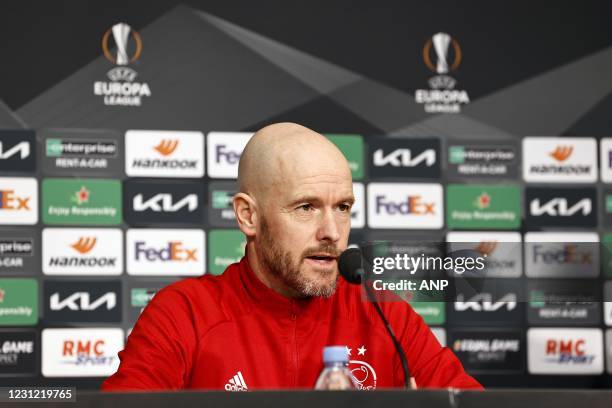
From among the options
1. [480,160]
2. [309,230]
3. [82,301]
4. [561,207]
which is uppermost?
[480,160]

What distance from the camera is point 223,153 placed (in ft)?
10.7

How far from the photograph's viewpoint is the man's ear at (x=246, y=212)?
2.14 m

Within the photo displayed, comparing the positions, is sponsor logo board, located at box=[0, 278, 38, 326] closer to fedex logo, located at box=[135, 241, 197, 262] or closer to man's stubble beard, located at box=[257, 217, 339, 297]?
fedex logo, located at box=[135, 241, 197, 262]

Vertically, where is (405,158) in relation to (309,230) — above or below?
above

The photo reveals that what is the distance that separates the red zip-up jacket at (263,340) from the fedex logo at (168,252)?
1097mm

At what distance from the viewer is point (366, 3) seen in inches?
135

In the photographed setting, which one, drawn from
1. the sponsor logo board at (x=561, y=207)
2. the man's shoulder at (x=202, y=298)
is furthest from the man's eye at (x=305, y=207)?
the sponsor logo board at (x=561, y=207)

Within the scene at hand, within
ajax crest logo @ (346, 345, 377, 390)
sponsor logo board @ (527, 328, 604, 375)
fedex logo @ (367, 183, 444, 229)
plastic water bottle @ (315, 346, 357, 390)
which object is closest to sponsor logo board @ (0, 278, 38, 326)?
fedex logo @ (367, 183, 444, 229)

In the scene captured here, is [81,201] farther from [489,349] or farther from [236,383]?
[489,349]

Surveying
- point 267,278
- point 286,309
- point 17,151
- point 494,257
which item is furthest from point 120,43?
point 494,257

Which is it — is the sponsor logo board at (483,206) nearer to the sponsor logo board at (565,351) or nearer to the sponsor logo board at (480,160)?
the sponsor logo board at (480,160)

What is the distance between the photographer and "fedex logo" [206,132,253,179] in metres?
3.27

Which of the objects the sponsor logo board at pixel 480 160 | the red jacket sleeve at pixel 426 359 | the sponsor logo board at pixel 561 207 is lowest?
the red jacket sleeve at pixel 426 359

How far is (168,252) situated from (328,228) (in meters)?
1.32
